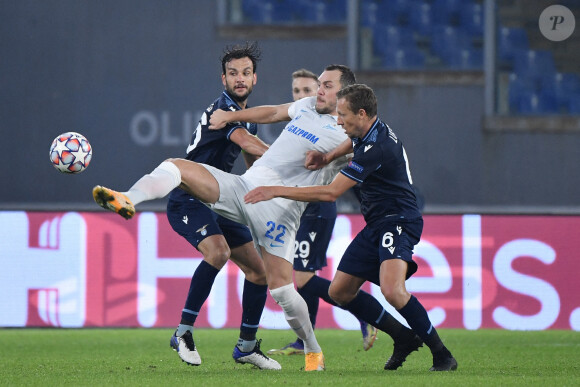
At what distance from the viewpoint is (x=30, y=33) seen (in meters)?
15.1

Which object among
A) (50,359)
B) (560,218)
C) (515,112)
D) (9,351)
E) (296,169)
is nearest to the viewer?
(296,169)

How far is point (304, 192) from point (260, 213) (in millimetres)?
358

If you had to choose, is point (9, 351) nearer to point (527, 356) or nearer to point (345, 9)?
point (527, 356)

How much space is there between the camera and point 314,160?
600 cm

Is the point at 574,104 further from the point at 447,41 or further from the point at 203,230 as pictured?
the point at 203,230

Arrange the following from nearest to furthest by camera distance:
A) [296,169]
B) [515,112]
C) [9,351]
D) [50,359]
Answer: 1. [296,169]
2. [50,359]
3. [9,351]
4. [515,112]

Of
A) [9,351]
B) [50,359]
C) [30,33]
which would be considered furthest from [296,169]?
[30,33]

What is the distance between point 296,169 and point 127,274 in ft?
12.8

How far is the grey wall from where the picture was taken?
1411 cm

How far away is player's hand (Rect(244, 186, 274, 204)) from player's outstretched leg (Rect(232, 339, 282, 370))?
46.0 inches

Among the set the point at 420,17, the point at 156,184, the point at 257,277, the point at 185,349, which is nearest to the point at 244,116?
the point at 257,277

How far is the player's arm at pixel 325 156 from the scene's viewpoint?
600 centimetres

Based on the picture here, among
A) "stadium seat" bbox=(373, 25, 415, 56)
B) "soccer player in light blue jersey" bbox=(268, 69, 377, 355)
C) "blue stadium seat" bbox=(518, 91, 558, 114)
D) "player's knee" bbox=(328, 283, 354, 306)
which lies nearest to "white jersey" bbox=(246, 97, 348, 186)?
"player's knee" bbox=(328, 283, 354, 306)

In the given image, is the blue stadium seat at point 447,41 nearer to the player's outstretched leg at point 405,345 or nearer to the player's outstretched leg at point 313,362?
the player's outstretched leg at point 405,345
